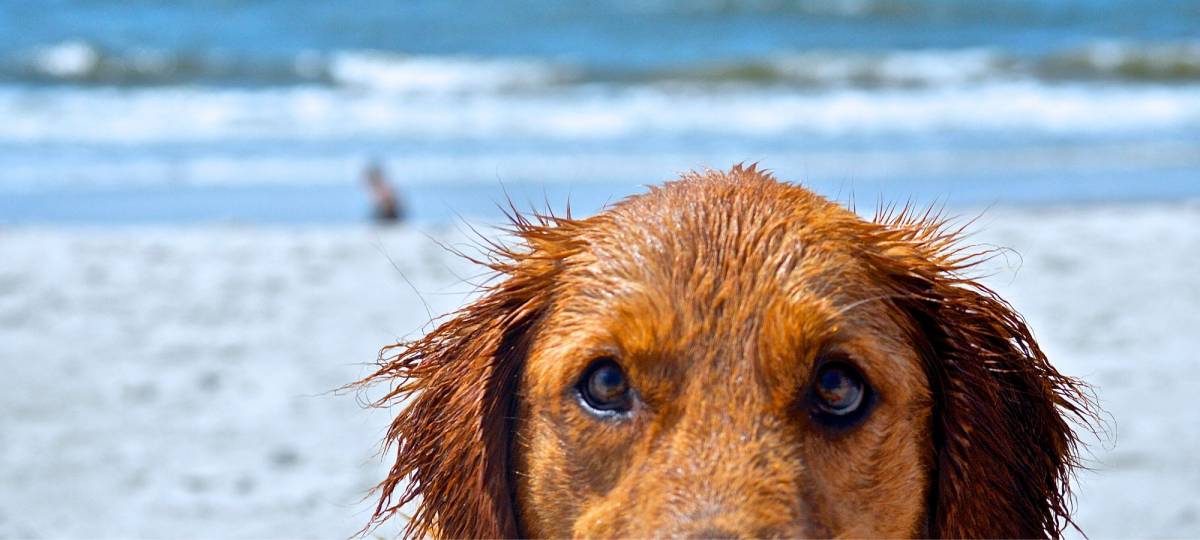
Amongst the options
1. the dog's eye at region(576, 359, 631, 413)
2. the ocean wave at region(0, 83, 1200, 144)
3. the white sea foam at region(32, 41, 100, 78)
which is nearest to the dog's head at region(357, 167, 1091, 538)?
the dog's eye at region(576, 359, 631, 413)

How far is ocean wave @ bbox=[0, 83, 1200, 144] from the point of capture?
16.6 metres

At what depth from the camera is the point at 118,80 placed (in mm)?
20125

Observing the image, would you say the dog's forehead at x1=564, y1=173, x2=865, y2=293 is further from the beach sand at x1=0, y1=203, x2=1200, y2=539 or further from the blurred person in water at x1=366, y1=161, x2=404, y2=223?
the blurred person in water at x1=366, y1=161, x2=404, y2=223

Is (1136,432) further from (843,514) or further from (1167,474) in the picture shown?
(843,514)

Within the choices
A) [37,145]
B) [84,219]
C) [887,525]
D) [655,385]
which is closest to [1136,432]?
[887,525]

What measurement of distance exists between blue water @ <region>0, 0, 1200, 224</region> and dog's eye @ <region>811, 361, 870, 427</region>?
6651 millimetres

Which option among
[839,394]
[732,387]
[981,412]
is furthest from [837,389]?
[981,412]

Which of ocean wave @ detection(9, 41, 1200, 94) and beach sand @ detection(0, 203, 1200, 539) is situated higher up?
ocean wave @ detection(9, 41, 1200, 94)

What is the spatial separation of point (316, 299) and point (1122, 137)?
10689 mm

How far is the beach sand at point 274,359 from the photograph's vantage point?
608cm

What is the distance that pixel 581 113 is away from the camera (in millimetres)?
18031

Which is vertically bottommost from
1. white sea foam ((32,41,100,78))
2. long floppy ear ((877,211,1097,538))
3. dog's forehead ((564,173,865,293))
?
long floppy ear ((877,211,1097,538))

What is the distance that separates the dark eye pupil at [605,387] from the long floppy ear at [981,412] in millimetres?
661

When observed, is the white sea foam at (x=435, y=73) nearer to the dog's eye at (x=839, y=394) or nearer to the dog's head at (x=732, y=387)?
A: the dog's head at (x=732, y=387)
